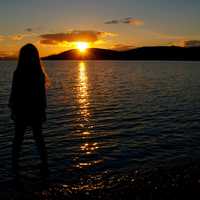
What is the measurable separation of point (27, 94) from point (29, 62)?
0.94 meters

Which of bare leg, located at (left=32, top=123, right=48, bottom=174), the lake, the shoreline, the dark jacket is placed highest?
the dark jacket

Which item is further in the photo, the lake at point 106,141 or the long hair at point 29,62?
the lake at point 106,141

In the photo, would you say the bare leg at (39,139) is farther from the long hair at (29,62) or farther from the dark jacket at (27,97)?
the long hair at (29,62)

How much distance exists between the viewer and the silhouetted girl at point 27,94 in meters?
8.83

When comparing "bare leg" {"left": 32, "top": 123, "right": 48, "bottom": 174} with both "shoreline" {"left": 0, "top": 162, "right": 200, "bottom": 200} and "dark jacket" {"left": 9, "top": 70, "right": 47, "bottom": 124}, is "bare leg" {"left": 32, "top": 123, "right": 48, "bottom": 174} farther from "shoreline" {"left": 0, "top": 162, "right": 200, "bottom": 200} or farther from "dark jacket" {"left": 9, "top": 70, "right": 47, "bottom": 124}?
"shoreline" {"left": 0, "top": 162, "right": 200, "bottom": 200}

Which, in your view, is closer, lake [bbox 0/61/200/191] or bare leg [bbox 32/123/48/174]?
bare leg [bbox 32/123/48/174]

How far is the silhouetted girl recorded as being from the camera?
8.83 meters

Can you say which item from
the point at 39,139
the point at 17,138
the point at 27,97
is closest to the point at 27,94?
the point at 27,97

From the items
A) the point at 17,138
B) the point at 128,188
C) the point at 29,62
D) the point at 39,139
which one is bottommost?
the point at 128,188

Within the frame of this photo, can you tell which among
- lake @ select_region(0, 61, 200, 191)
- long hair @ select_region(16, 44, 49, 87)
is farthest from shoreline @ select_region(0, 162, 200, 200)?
long hair @ select_region(16, 44, 49, 87)

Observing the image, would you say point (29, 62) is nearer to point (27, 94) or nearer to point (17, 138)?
point (27, 94)

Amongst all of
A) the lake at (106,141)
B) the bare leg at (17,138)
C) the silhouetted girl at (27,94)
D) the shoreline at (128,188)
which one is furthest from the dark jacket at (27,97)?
the lake at (106,141)

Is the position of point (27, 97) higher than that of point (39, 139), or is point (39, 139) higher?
point (27, 97)

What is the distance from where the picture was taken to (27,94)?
29.8 ft
